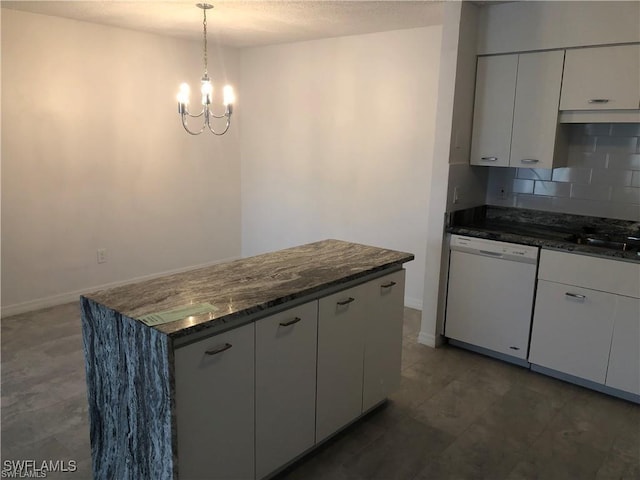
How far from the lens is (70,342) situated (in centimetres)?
366

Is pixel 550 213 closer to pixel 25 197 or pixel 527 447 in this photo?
pixel 527 447

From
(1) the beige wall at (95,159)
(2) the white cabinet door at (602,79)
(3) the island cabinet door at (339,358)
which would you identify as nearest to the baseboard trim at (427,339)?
(3) the island cabinet door at (339,358)

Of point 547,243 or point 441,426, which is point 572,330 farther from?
point 441,426

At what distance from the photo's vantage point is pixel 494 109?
344 centimetres

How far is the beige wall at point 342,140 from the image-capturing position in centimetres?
428

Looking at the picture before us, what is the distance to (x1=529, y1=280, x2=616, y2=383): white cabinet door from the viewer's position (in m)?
3.00

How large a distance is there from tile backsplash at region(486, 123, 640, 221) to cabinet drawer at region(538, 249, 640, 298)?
2.10 feet

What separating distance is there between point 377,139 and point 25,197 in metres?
2.99

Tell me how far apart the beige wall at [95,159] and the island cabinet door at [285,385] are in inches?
120

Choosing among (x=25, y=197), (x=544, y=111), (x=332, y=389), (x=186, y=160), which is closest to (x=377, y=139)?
(x=544, y=111)

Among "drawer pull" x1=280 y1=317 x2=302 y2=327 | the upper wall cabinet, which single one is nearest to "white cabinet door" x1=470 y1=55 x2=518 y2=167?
the upper wall cabinet

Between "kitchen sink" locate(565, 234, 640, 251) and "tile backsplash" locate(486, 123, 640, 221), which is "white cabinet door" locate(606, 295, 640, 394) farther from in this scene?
"tile backsplash" locate(486, 123, 640, 221)

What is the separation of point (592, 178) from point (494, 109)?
832 millimetres

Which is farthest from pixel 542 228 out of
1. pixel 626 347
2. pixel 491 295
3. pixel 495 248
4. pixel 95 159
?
pixel 95 159
